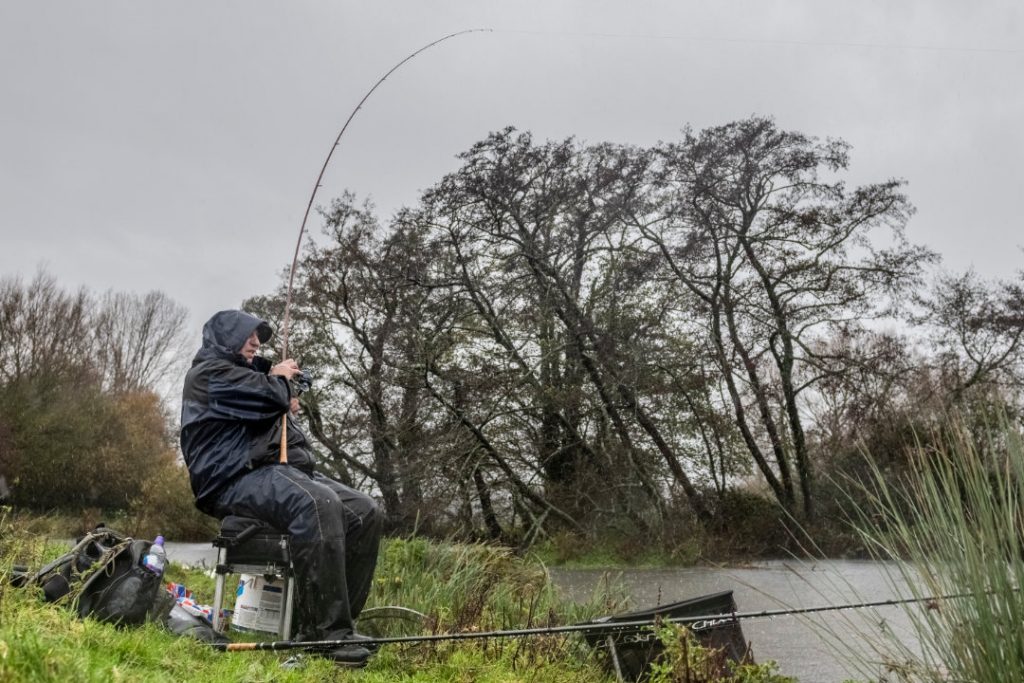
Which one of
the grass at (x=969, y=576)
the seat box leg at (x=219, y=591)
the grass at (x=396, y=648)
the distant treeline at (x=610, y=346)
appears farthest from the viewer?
the distant treeline at (x=610, y=346)

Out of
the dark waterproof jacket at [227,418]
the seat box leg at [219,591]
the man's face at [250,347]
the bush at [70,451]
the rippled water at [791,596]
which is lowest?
the rippled water at [791,596]

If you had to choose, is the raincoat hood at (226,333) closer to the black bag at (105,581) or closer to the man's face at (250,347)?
the man's face at (250,347)

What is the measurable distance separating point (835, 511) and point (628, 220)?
538 cm

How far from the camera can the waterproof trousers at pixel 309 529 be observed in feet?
12.6

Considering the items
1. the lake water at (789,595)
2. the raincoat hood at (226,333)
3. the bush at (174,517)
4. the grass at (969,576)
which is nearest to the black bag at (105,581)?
the raincoat hood at (226,333)

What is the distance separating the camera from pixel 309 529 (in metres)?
3.86

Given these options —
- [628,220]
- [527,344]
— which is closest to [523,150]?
[628,220]

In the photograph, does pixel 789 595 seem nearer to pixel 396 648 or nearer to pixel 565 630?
pixel 396 648

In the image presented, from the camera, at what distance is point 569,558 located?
37.7 ft

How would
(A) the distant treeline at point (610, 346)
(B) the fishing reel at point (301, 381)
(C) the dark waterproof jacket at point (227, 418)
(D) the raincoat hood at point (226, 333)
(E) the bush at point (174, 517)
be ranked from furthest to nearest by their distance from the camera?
1. (E) the bush at point (174, 517)
2. (A) the distant treeline at point (610, 346)
3. (B) the fishing reel at point (301, 381)
4. (D) the raincoat hood at point (226, 333)
5. (C) the dark waterproof jacket at point (227, 418)

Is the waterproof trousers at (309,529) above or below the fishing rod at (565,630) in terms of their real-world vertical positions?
above

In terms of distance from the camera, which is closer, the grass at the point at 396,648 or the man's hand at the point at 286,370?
the grass at the point at 396,648

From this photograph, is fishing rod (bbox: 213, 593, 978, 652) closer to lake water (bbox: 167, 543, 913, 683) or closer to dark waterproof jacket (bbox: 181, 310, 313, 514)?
lake water (bbox: 167, 543, 913, 683)

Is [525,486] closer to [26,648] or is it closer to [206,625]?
[206,625]
